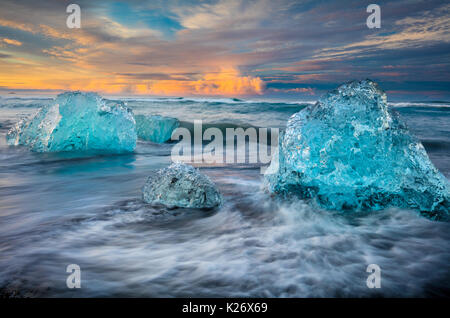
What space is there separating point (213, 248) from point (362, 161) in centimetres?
Answer: 171

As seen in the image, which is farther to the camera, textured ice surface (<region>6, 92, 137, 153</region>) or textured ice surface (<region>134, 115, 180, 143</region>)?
textured ice surface (<region>134, 115, 180, 143</region>)

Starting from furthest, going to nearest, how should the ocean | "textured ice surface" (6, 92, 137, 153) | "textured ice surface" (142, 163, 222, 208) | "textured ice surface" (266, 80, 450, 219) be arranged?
"textured ice surface" (6, 92, 137, 153), "textured ice surface" (142, 163, 222, 208), "textured ice surface" (266, 80, 450, 219), the ocean

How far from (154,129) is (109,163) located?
3.22 m

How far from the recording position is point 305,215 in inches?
109

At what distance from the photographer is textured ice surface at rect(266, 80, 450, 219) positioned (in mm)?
2729

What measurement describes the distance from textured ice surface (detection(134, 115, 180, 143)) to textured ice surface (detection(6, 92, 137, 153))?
2.05 metres

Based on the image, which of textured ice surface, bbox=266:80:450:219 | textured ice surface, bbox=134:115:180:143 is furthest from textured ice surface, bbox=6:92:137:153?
textured ice surface, bbox=266:80:450:219

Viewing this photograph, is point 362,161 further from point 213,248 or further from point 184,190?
point 184,190

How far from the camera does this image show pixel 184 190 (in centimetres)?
298

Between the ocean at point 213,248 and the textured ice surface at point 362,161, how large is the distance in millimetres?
165

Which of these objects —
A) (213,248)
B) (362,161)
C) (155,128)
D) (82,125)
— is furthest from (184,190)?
(155,128)

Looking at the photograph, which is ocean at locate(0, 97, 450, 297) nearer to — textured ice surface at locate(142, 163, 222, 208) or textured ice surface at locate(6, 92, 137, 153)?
textured ice surface at locate(142, 163, 222, 208)

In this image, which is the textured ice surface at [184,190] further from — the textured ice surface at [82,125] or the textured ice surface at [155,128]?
the textured ice surface at [155,128]
